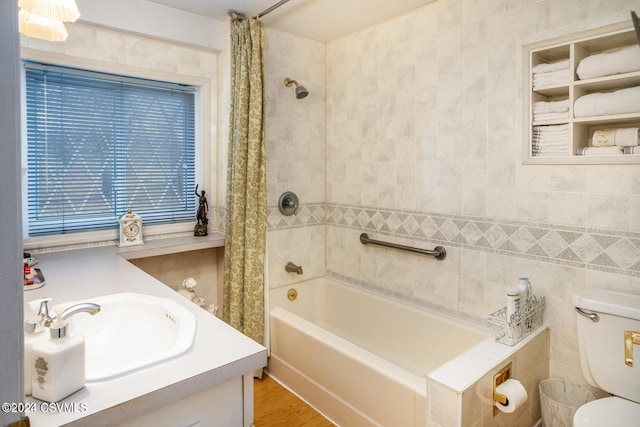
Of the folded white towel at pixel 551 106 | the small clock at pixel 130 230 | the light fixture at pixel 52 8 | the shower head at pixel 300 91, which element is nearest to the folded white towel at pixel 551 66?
the folded white towel at pixel 551 106

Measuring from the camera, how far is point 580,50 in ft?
5.91

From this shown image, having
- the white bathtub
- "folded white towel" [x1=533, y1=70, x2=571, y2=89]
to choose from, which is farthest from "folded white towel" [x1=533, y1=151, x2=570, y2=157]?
the white bathtub

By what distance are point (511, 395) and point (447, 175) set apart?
1.21 m

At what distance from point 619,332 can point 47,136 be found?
295 cm

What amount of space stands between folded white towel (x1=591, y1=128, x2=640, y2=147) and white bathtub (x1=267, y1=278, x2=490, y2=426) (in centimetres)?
111

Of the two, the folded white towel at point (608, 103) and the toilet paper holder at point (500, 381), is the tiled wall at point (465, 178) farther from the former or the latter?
the toilet paper holder at point (500, 381)

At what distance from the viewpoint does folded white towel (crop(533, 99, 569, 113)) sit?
1.83m

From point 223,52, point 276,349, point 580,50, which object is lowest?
point 276,349

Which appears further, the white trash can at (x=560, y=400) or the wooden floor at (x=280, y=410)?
the wooden floor at (x=280, y=410)

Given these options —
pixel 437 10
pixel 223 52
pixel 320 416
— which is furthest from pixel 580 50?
pixel 320 416

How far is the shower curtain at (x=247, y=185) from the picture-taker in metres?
2.43

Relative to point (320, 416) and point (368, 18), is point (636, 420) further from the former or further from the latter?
point (368, 18)

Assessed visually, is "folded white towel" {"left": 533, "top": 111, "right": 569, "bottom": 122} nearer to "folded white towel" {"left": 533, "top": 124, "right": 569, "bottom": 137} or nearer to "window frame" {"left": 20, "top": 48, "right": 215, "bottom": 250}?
"folded white towel" {"left": 533, "top": 124, "right": 569, "bottom": 137}

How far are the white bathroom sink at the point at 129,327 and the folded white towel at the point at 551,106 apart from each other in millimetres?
1832
